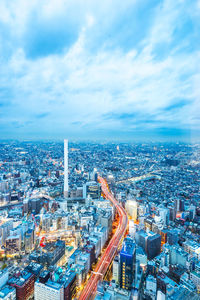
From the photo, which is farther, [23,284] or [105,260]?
[105,260]

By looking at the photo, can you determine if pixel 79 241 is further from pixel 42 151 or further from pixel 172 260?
pixel 42 151

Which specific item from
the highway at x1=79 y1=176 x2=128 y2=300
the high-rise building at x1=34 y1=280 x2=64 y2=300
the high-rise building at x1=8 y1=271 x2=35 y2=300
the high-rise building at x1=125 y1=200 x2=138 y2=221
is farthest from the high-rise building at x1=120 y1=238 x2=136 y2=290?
the high-rise building at x1=125 y1=200 x2=138 y2=221

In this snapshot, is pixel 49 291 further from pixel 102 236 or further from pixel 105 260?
pixel 102 236

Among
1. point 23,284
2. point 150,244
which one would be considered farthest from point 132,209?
point 23,284

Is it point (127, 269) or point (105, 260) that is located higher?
point (127, 269)

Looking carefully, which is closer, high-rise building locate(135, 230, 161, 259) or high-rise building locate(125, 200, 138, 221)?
high-rise building locate(135, 230, 161, 259)

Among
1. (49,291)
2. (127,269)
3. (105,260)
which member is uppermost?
(127,269)

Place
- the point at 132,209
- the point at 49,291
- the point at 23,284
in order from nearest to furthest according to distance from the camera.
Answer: the point at 49,291 → the point at 23,284 → the point at 132,209

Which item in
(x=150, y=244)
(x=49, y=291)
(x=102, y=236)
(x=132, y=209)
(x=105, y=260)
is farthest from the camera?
(x=132, y=209)

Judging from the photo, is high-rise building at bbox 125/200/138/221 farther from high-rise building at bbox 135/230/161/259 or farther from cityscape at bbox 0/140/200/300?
high-rise building at bbox 135/230/161/259
